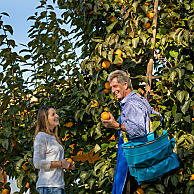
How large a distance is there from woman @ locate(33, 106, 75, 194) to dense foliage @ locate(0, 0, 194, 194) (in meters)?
0.31

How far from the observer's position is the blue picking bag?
206 centimetres

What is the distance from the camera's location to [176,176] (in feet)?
7.31

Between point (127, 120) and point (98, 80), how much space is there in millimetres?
780

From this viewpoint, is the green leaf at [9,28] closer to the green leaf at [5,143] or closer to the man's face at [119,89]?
the green leaf at [5,143]

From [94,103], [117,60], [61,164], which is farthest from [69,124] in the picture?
[117,60]

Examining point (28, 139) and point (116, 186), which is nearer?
point (116, 186)

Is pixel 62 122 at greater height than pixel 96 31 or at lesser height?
lesser

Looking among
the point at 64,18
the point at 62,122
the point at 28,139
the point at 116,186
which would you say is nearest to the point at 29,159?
the point at 28,139

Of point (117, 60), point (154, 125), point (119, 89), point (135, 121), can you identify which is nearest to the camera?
point (135, 121)

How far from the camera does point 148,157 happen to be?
206 cm

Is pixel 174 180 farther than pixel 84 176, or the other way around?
pixel 84 176

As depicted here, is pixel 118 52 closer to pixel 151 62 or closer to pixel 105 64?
pixel 105 64

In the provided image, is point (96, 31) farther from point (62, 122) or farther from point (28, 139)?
point (28, 139)

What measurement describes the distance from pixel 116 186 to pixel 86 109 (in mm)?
732
